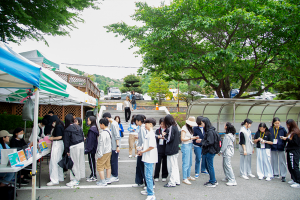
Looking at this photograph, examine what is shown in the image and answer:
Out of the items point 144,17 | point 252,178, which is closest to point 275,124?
point 252,178

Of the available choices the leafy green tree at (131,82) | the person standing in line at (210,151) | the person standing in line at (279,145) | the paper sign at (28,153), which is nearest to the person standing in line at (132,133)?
the person standing in line at (210,151)

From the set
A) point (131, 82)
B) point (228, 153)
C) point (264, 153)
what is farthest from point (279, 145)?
point (131, 82)

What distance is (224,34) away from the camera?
12.5 m

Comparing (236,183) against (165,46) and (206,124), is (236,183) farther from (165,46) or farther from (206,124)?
(165,46)

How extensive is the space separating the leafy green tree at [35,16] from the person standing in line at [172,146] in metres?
4.80

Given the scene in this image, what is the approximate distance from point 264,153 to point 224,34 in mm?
8723

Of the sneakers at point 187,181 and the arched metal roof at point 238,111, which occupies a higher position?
the arched metal roof at point 238,111

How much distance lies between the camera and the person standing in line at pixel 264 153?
588 centimetres

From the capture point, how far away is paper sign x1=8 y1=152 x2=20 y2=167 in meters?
3.96

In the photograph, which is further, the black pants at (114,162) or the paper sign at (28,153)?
the black pants at (114,162)

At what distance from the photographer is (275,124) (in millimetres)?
5906

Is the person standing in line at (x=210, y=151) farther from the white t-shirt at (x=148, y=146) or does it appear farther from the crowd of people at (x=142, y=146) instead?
the white t-shirt at (x=148, y=146)

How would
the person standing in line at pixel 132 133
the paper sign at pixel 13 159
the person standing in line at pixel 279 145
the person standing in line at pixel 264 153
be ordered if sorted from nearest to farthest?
the paper sign at pixel 13 159 → the person standing in line at pixel 279 145 → the person standing in line at pixel 264 153 → the person standing in line at pixel 132 133

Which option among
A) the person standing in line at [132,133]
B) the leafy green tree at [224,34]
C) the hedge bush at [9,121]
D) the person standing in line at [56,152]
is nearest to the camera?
the person standing in line at [56,152]
